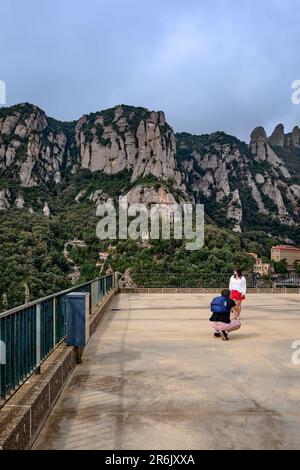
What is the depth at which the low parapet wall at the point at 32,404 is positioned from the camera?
3344 millimetres

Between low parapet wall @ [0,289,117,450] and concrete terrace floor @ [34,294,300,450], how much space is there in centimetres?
13

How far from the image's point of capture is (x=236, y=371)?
614cm

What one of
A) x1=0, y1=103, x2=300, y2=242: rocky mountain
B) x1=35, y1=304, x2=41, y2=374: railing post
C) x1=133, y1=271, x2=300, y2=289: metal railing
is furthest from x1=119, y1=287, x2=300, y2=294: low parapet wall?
x1=0, y1=103, x2=300, y2=242: rocky mountain

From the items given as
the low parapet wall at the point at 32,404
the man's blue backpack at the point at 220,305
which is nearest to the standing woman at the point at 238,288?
the man's blue backpack at the point at 220,305

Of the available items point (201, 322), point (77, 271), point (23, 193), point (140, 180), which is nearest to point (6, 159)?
point (23, 193)

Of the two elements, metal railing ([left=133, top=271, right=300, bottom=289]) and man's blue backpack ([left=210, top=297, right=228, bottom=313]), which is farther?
metal railing ([left=133, top=271, right=300, bottom=289])

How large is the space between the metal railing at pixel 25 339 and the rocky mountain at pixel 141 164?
103m

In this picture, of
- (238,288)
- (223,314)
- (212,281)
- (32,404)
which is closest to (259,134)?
(212,281)

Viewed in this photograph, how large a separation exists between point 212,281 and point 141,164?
106010mm

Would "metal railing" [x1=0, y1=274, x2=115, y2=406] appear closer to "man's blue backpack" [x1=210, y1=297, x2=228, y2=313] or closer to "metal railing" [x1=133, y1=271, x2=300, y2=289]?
"man's blue backpack" [x1=210, y1=297, x2=228, y2=313]

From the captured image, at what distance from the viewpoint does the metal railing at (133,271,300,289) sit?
25.8 metres

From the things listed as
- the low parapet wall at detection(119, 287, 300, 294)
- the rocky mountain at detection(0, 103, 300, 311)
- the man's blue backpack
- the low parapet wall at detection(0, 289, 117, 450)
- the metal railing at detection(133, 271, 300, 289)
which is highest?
the rocky mountain at detection(0, 103, 300, 311)

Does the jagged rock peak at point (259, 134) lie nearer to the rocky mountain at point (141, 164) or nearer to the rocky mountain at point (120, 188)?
the rocky mountain at point (120, 188)

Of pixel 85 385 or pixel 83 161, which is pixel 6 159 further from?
pixel 85 385
